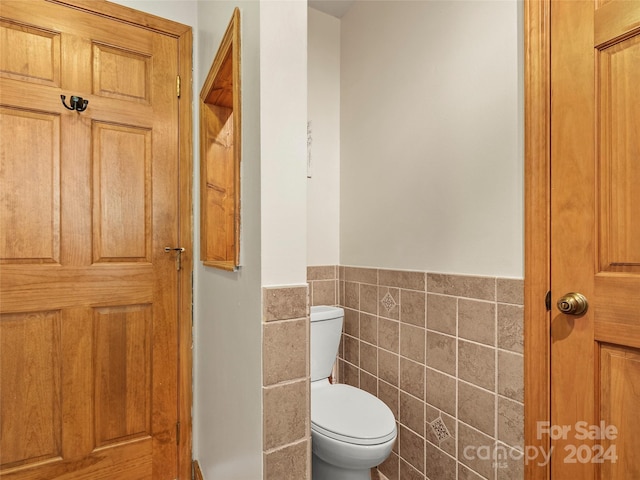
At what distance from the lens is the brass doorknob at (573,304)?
3.36 ft

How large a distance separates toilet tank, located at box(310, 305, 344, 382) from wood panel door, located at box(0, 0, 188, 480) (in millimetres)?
679

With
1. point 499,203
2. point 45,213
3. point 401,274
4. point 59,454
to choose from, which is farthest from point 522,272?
point 59,454

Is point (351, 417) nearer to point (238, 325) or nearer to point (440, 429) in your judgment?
point (440, 429)

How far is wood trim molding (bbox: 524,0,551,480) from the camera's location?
43.1 inches

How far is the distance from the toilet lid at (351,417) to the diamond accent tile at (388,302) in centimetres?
44

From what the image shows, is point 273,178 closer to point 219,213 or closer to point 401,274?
point 219,213

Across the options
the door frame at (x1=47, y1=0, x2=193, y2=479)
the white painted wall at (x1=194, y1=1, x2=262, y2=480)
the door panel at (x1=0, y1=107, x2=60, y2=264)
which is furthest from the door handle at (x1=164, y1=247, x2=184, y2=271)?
the door panel at (x1=0, y1=107, x2=60, y2=264)

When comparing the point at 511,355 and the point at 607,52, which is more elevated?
the point at 607,52

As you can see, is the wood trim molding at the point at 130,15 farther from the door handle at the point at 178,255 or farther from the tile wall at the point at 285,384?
the tile wall at the point at 285,384

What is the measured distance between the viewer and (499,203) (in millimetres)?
1237

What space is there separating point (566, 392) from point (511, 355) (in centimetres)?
17

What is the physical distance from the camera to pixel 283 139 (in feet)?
3.08

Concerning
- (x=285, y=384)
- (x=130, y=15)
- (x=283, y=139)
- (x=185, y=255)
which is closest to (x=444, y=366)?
(x=285, y=384)

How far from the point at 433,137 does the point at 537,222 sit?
0.60 meters
